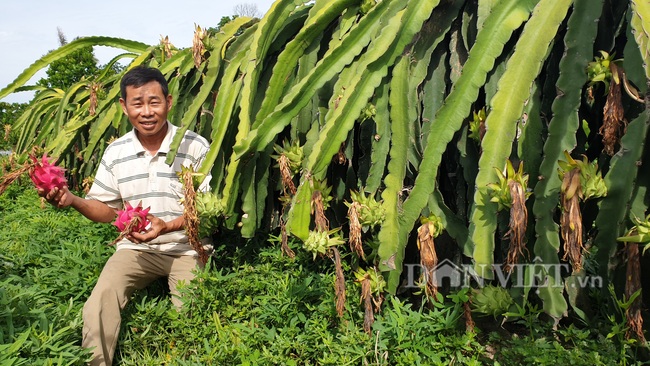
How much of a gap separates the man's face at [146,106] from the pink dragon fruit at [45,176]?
0.46 m

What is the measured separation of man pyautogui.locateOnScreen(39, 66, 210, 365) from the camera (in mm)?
2502

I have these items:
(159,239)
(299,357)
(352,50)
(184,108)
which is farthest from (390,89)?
(184,108)

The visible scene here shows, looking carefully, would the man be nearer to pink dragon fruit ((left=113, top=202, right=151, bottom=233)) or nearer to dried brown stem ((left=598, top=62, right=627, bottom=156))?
pink dragon fruit ((left=113, top=202, right=151, bottom=233))

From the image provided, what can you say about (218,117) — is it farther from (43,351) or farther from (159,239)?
(43,351)

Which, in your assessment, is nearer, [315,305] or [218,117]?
[315,305]

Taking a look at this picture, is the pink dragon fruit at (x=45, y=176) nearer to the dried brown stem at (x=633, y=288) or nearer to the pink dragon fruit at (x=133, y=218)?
the pink dragon fruit at (x=133, y=218)

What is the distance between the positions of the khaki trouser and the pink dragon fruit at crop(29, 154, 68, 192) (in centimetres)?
A: 45

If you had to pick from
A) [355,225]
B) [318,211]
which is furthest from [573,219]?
[318,211]

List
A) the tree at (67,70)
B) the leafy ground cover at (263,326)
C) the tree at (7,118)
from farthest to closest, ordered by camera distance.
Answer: the tree at (67,70), the tree at (7,118), the leafy ground cover at (263,326)

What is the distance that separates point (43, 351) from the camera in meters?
1.92

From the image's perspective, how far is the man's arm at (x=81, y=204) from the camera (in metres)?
2.20

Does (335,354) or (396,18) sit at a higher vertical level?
(396,18)

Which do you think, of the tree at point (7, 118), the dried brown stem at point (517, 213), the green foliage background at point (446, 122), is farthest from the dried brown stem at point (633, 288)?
the tree at point (7, 118)

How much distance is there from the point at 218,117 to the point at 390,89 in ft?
2.53
